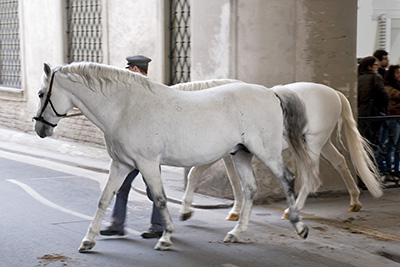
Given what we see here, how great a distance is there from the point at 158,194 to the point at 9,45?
13.2 m

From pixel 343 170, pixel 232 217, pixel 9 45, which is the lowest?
pixel 232 217

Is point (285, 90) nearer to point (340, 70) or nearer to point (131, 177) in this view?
point (131, 177)

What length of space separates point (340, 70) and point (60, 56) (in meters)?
8.08

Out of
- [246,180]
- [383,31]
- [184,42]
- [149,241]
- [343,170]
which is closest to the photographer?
[149,241]

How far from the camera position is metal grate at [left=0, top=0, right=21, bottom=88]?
61.7 ft

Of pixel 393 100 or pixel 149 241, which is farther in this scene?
pixel 393 100

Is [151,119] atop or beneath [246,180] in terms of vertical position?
atop

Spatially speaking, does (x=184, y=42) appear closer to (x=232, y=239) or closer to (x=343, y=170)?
(x=343, y=170)

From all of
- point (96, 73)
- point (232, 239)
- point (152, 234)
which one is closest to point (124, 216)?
point (152, 234)

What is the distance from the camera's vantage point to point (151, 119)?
7133mm

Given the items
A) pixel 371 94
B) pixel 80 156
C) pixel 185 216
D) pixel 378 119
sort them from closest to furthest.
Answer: pixel 185 216
pixel 378 119
pixel 371 94
pixel 80 156

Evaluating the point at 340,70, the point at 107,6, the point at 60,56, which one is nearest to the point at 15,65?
the point at 60,56

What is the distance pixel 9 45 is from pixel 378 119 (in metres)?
11.5

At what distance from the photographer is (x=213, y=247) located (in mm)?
7477
